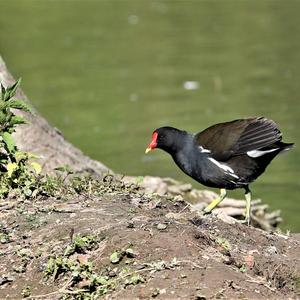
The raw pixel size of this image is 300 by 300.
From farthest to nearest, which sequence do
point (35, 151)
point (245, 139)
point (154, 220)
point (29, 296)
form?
point (35, 151) → point (245, 139) → point (154, 220) → point (29, 296)

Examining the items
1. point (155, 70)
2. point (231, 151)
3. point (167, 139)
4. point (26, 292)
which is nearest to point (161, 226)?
point (26, 292)

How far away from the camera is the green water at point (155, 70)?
40.3 feet

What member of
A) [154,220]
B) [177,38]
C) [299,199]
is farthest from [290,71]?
[154,220]

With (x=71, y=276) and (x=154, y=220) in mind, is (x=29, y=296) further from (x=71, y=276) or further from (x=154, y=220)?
(x=154, y=220)

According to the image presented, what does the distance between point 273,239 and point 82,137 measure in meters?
7.57

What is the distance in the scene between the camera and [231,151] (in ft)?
21.4

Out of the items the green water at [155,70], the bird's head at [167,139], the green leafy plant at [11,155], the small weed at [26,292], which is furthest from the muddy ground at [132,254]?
the green water at [155,70]

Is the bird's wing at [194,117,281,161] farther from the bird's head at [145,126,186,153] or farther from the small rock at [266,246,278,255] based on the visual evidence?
the small rock at [266,246,278,255]

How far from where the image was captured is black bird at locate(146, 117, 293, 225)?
6500 millimetres

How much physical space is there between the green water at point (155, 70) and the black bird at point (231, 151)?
8.54 ft

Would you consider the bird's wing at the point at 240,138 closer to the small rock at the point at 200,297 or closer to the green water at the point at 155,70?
the small rock at the point at 200,297

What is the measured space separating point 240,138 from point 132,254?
6.82ft

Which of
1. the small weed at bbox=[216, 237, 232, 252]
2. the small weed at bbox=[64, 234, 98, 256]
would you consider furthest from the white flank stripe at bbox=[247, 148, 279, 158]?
the small weed at bbox=[64, 234, 98, 256]

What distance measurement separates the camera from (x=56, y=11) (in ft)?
84.0
